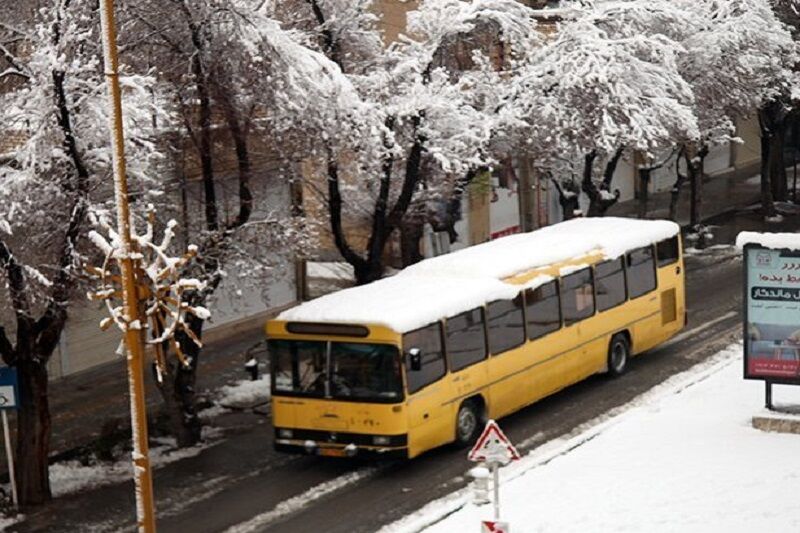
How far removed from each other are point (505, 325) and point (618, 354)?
428 centimetres

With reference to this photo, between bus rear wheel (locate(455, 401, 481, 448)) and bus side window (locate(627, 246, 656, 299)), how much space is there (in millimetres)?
5484

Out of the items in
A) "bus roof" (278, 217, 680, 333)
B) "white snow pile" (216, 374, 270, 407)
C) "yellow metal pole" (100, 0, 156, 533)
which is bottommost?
"white snow pile" (216, 374, 270, 407)

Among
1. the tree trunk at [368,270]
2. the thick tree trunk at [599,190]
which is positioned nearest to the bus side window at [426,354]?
the tree trunk at [368,270]

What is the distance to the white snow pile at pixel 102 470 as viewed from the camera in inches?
843

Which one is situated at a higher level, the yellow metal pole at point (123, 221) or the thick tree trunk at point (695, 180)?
the yellow metal pole at point (123, 221)

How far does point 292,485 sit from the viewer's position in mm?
20984

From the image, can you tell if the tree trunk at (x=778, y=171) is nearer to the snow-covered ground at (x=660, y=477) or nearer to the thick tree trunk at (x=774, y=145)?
the thick tree trunk at (x=774, y=145)

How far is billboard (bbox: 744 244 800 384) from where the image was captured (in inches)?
830

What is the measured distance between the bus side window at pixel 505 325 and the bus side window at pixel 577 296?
1444mm

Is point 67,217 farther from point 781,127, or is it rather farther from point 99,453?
point 781,127

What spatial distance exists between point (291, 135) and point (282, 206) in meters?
3.86

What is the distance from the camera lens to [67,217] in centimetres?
1856

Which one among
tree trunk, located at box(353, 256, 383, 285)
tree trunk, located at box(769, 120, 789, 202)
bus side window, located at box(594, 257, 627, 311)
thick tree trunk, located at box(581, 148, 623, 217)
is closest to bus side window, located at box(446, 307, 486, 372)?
bus side window, located at box(594, 257, 627, 311)

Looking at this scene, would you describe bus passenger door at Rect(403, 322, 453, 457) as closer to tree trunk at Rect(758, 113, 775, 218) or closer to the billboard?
the billboard
